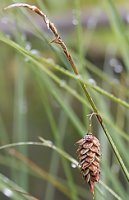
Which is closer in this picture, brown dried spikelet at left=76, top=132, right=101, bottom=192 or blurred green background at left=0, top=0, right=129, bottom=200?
brown dried spikelet at left=76, top=132, right=101, bottom=192

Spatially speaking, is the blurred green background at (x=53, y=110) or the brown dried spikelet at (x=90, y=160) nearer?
the brown dried spikelet at (x=90, y=160)

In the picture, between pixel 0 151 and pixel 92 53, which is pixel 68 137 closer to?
pixel 0 151

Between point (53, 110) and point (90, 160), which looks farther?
point (53, 110)

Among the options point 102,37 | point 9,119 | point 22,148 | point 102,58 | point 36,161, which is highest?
point 102,37

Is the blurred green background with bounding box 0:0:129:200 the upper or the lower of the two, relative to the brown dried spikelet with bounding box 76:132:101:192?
upper

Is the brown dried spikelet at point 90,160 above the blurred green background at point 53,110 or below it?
below

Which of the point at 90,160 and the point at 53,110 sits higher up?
the point at 53,110

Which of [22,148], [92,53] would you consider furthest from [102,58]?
[22,148]

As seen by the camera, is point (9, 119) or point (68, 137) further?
point (9, 119)
